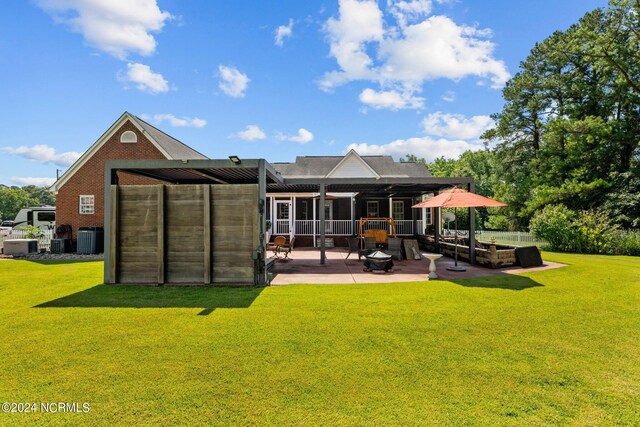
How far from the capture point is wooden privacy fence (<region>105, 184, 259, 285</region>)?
26.2ft

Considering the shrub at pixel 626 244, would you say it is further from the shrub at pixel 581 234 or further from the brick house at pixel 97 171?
the brick house at pixel 97 171

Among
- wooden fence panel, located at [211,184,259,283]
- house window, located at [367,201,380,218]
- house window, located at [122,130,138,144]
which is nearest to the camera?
wooden fence panel, located at [211,184,259,283]

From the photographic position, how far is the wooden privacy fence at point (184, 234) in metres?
7.98

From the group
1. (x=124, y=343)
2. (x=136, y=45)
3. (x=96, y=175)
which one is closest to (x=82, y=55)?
(x=136, y=45)

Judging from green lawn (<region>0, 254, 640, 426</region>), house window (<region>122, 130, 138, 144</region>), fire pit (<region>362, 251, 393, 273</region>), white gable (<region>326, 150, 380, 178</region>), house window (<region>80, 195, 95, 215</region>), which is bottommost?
green lawn (<region>0, 254, 640, 426</region>)

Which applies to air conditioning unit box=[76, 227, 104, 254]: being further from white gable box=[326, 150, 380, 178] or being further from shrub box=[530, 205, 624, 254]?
shrub box=[530, 205, 624, 254]

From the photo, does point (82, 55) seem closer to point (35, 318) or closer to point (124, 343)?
point (35, 318)

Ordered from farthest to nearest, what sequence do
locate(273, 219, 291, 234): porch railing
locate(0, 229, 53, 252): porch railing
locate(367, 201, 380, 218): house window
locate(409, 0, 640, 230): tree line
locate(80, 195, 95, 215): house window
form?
locate(367, 201, 380, 218): house window → locate(409, 0, 640, 230): tree line → locate(273, 219, 291, 234): porch railing → locate(80, 195, 95, 215): house window → locate(0, 229, 53, 252): porch railing

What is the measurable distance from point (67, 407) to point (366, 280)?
6.97 metres

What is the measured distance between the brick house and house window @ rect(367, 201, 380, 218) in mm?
12995

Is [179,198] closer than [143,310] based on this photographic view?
No

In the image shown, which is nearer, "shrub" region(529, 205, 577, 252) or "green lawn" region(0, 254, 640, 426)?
"green lawn" region(0, 254, 640, 426)

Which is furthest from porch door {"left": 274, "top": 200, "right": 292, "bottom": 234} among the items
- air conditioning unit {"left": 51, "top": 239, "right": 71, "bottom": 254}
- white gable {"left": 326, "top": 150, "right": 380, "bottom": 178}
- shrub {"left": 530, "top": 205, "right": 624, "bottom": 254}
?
shrub {"left": 530, "top": 205, "right": 624, "bottom": 254}

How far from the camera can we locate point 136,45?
9680 millimetres
